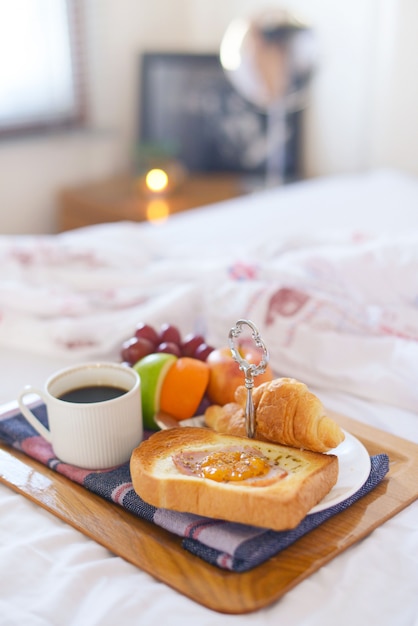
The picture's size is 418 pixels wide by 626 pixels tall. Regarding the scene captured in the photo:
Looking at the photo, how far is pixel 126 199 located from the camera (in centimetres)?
252

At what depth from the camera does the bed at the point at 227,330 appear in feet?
2.12

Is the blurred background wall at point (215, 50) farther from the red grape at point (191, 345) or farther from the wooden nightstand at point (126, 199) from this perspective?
the red grape at point (191, 345)

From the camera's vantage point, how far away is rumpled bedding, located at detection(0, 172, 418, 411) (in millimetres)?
1108

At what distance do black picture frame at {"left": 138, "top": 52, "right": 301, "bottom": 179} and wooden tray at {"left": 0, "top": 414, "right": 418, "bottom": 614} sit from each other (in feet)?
6.69

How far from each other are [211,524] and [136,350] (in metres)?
0.38

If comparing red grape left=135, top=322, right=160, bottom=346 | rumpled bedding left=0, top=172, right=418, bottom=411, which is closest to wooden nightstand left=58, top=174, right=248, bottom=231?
rumpled bedding left=0, top=172, right=418, bottom=411

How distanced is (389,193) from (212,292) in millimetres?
1014

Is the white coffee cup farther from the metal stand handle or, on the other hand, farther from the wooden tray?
the metal stand handle

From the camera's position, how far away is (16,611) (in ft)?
2.09

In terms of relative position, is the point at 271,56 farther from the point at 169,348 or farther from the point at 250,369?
the point at 250,369

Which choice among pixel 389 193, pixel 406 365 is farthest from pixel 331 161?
pixel 406 365

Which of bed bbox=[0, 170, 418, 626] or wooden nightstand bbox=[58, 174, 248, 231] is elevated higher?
bed bbox=[0, 170, 418, 626]

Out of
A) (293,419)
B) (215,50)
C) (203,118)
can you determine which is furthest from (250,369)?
(215,50)

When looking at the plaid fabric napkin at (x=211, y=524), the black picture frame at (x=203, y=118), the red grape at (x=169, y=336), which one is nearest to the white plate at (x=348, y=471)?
the plaid fabric napkin at (x=211, y=524)
